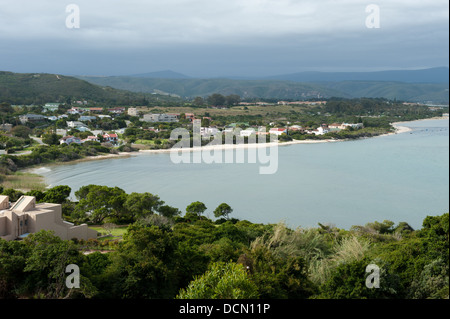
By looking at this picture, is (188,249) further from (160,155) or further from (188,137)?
(188,137)

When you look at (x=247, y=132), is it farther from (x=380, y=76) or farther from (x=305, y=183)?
(x=380, y=76)

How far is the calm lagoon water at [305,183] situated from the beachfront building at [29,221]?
5297 mm

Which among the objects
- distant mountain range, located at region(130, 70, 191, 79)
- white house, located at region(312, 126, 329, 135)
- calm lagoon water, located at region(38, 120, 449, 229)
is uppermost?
distant mountain range, located at region(130, 70, 191, 79)

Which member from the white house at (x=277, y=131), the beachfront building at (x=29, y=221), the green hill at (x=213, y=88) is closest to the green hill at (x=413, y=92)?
the green hill at (x=213, y=88)

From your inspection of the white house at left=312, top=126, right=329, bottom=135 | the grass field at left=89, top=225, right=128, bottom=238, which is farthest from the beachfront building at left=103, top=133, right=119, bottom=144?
the grass field at left=89, top=225, right=128, bottom=238

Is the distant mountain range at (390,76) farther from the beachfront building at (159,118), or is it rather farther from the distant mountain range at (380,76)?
the beachfront building at (159,118)

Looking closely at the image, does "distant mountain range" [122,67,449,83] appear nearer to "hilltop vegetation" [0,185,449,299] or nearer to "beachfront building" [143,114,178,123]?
"beachfront building" [143,114,178,123]

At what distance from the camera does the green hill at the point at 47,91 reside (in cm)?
3928

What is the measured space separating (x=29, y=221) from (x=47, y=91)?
40.9 m

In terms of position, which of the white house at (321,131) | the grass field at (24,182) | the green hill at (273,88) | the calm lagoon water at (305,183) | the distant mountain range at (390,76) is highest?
the distant mountain range at (390,76)

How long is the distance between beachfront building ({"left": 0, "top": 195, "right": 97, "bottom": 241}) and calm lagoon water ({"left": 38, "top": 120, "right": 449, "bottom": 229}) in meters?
5.30

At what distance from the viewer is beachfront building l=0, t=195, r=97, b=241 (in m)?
6.11

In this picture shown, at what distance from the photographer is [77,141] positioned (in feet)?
72.6
